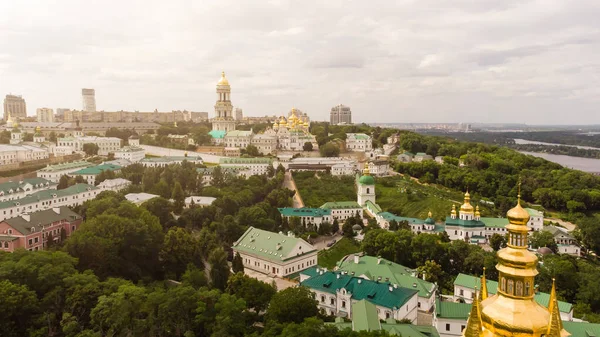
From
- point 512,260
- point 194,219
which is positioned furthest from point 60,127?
point 512,260

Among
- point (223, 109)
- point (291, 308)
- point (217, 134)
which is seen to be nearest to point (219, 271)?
point (291, 308)

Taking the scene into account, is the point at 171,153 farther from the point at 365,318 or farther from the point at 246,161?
the point at 365,318

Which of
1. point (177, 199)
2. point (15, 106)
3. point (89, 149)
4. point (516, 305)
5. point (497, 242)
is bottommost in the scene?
point (497, 242)

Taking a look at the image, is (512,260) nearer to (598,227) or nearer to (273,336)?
(273,336)

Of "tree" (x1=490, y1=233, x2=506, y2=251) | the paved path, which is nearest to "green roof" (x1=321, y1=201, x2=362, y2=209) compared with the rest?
"tree" (x1=490, y1=233, x2=506, y2=251)

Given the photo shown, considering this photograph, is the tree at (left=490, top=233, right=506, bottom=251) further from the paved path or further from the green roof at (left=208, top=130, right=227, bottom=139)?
the green roof at (left=208, top=130, right=227, bottom=139)

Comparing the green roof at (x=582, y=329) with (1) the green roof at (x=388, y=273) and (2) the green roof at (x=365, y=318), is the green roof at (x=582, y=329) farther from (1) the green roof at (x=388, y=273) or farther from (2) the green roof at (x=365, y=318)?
(2) the green roof at (x=365, y=318)

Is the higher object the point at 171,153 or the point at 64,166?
the point at 171,153
